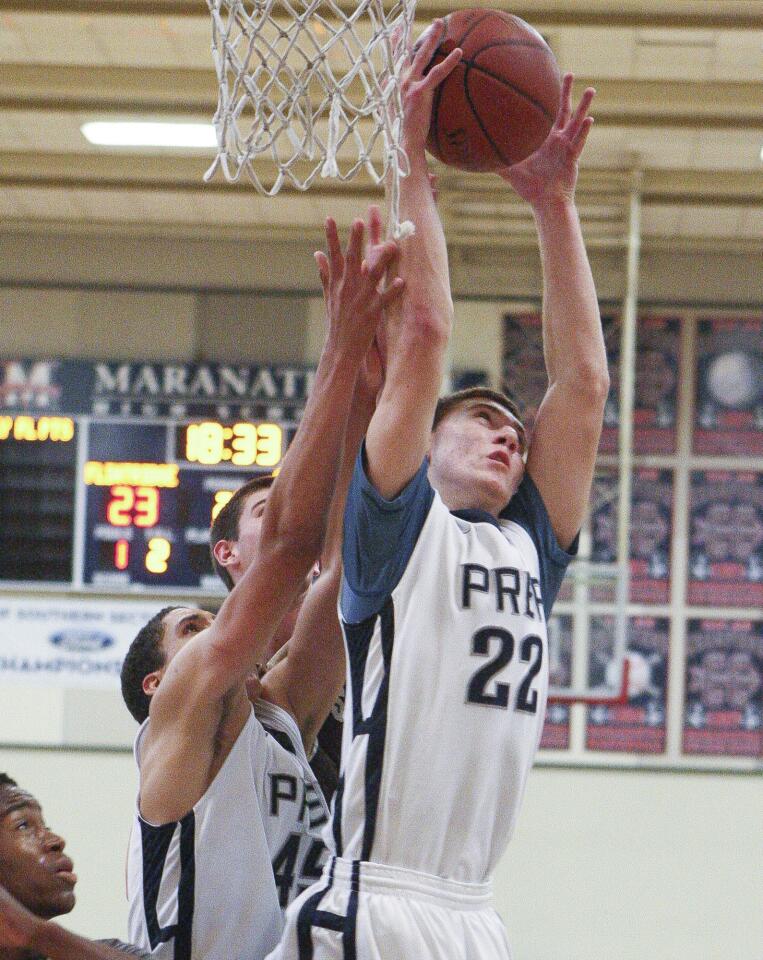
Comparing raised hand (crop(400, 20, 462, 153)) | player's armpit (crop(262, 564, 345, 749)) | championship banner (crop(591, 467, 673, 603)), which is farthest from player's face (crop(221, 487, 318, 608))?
championship banner (crop(591, 467, 673, 603))

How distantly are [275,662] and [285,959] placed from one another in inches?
42.9

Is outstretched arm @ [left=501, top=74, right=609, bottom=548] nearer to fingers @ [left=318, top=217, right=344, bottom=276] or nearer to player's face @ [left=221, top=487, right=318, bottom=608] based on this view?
fingers @ [left=318, top=217, right=344, bottom=276]

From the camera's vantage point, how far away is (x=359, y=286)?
2.15m

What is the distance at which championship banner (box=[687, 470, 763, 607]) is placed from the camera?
377 inches

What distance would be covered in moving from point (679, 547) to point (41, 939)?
783 cm

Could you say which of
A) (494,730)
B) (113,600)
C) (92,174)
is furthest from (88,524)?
(494,730)

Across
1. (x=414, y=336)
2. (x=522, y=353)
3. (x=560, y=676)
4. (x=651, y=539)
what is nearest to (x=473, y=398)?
(x=414, y=336)

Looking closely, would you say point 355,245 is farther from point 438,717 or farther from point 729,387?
point 729,387

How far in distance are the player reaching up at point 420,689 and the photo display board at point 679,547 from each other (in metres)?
7.24

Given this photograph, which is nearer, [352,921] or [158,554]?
[352,921]

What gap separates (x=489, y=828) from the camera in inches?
83.7

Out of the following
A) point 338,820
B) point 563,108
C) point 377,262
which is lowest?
point 338,820

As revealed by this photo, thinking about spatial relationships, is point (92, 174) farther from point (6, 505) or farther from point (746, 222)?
point (746, 222)

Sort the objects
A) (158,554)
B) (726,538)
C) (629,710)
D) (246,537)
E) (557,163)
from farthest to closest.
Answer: (726,538) → (629,710) → (158,554) → (246,537) → (557,163)
